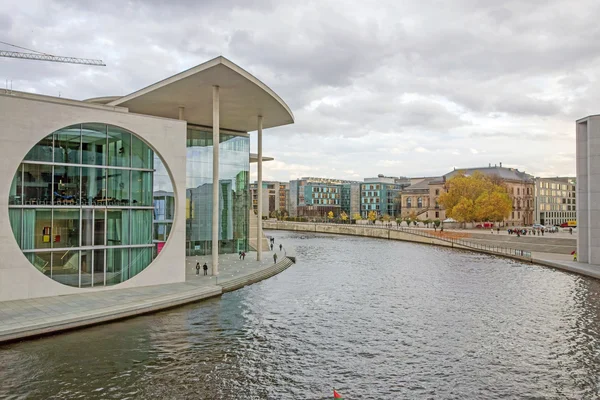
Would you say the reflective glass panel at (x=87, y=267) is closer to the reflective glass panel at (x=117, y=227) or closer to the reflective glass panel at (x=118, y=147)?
the reflective glass panel at (x=117, y=227)

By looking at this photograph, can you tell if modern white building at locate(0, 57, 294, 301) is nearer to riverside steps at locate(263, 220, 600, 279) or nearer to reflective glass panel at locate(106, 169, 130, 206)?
reflective glass panel at locate(106, 169, 130, 206)

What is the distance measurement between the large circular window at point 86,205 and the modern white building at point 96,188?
0.15 ft

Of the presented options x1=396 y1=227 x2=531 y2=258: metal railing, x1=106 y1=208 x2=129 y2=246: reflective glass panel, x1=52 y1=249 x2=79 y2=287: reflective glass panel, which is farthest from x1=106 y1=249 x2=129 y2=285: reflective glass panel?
x1=396 y1=227 x2=531 y2=258: metal railing

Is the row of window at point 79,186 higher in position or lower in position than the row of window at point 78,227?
higher

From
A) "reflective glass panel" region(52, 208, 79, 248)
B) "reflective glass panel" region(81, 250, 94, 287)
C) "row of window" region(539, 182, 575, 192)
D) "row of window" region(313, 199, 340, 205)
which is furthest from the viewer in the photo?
"row of window" region(313, 199, 340, 205)

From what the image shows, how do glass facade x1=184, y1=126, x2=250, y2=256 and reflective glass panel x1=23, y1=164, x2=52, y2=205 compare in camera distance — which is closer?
reflective glass panel x1=23, y1=164, x2=52, y2=205

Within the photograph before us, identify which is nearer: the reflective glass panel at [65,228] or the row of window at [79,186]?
the row of window at [79,186]

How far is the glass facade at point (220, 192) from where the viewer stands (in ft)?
125

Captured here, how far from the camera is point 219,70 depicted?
83.9 ft

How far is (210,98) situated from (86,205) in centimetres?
1205

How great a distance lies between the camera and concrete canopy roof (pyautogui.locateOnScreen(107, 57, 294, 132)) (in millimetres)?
26203

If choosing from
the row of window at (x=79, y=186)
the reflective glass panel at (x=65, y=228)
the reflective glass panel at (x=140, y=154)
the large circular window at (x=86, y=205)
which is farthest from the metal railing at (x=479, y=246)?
the reflective glass panel at (x=65, y=228)

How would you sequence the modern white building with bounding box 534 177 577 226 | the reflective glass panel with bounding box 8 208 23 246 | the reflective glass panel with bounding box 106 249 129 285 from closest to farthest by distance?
1. the reflective glass panel with bounding box 8 208 23 246
2. the reflective glass panel with bounding box 106 249 129 285
3. the modern white building with bounding box 534 177 577 226

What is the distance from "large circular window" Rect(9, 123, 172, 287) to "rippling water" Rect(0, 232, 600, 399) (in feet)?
17.7
